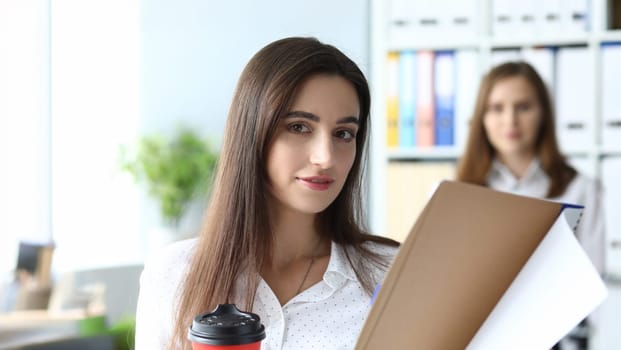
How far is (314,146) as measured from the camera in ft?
4.09

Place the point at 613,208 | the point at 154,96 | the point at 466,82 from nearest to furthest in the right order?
the point at 613,208 < the point at 466,82 < the point at 154,96

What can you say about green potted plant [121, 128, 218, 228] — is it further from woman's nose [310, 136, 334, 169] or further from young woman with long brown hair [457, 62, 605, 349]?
woman's nose [310, 136, 334, 169]

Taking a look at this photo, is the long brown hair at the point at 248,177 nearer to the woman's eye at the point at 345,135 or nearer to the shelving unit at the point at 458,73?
the woman's eye at the point at 345,135

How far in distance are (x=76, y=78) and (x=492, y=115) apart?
88.7 inches

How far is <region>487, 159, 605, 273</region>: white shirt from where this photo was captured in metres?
2.69

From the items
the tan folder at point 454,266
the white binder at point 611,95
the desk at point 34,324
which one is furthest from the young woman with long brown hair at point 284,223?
the white binder at point 611,95

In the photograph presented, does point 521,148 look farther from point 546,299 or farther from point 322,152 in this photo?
point 546,299

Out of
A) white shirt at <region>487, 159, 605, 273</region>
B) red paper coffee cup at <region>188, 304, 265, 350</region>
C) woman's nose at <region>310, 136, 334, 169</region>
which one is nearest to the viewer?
red paper coffee cup at <region>188, 304, 265, 350</region>

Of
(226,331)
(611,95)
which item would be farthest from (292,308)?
(611,95)

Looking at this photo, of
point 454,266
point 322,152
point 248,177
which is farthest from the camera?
point 248,177

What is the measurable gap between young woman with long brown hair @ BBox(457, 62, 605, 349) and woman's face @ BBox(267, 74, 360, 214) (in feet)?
4.93

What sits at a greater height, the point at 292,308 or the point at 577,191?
the point at 577,191

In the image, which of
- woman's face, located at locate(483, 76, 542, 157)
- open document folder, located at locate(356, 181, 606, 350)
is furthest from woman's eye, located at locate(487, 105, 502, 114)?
open document folder, located at locate(356, 181, 606, 350)

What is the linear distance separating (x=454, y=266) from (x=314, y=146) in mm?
436
